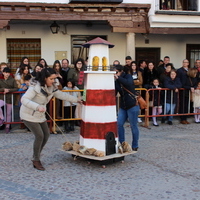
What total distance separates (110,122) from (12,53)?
9132mm

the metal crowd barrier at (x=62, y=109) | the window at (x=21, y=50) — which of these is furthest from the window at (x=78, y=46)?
the metal crowd barrier at (x=62, y=109)

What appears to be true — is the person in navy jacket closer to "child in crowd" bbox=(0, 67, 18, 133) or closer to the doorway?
"child in crowd" bbox=(0, 67, 18, 133)

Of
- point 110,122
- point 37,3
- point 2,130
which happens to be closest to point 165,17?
point 37,3

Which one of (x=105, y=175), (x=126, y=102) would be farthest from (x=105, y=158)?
(x=126, y=102)

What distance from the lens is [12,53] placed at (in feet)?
46.5

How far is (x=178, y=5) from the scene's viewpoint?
47.3ft

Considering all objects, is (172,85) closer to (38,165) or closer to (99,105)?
(99,105)

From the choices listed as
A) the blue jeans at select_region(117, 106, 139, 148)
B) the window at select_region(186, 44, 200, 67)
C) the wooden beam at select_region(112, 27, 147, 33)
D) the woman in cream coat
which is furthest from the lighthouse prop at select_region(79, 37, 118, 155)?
the window at select_region(186, 44, 200, 67)

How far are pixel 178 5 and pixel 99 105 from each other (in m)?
9.81

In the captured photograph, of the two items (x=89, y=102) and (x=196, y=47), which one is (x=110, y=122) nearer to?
(x=89, y=102)

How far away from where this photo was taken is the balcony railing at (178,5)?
13.9 metres

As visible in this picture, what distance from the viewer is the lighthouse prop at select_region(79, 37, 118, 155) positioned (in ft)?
19.8

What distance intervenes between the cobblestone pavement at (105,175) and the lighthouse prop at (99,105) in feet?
1.41

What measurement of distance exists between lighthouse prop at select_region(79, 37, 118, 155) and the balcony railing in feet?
27.6
